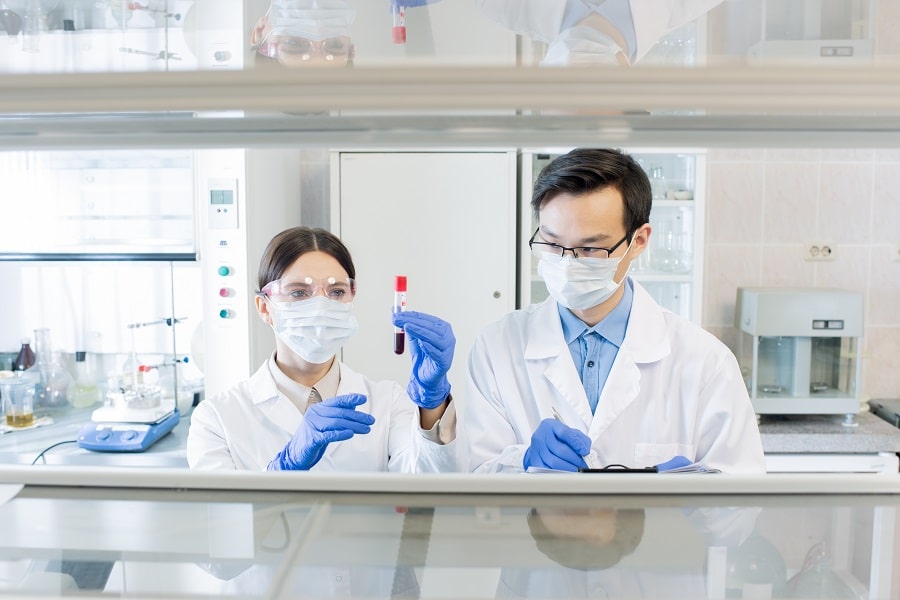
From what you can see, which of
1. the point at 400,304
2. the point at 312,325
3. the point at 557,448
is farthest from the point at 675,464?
the point at 312,325

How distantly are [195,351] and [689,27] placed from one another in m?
2.57

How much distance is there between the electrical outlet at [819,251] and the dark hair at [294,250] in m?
2.43

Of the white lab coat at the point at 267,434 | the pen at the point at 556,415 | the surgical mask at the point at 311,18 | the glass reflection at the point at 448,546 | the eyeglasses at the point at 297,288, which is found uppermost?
the surgical mask at the point at 311,18

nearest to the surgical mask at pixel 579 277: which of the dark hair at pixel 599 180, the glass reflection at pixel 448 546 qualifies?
the dark hair at pixel 599 180

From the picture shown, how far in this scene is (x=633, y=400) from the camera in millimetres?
1526

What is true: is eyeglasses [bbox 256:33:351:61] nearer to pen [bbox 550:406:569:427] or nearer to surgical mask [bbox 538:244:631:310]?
surgical mask [bbox 538:244:631:310]

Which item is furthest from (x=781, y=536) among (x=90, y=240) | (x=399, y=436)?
(x=90, y=240)

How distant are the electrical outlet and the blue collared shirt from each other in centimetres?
203

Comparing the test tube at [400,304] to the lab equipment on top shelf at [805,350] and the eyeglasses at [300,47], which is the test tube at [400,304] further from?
the lab equipment on top shelf at [805,350]

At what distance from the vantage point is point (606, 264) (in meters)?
1.44

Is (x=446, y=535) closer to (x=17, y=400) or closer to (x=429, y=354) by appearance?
(x=429, y=354)

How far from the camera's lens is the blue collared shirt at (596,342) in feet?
5.29

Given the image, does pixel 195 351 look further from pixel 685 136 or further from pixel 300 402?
pixel 685 136

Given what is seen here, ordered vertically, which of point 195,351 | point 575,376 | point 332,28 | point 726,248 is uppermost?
point 332,28
